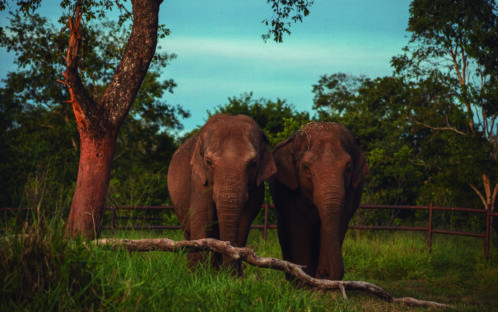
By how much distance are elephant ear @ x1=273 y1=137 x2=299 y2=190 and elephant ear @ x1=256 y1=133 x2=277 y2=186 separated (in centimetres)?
64

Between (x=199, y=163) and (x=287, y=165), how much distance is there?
146 centimetres

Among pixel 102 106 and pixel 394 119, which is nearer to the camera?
pixel 102 106

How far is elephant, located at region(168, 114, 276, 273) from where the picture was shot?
7.30 m

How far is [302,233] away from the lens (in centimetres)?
872

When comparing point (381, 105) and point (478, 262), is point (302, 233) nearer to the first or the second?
point (478, 262)

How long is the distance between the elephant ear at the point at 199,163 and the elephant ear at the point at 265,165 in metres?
0.74

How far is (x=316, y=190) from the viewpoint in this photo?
807cm

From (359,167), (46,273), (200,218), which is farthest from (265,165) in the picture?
(46,273)

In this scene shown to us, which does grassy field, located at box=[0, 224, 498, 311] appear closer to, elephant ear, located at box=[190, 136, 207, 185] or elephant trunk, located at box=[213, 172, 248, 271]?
elephant trunk, located at box=[213, 172, 248, 271]

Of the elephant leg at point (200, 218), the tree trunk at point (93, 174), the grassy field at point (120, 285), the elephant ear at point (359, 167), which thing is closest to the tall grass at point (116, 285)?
the grassy field at point (120, 285)

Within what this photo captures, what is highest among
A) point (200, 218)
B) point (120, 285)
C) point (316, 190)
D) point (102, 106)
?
point (102, 106)

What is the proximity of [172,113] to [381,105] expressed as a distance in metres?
12.2

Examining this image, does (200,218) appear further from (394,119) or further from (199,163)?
(394,119)

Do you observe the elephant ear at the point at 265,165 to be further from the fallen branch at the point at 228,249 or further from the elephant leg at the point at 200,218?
the fallen branch at the point at 228,249
